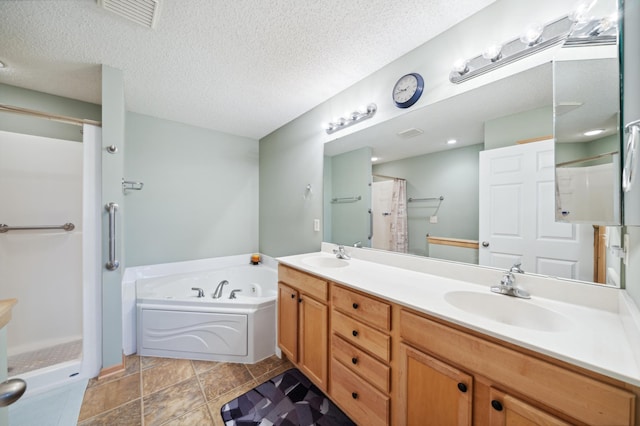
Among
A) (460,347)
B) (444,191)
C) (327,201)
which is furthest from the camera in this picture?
(327,201)

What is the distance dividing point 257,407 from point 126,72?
2.69 meters

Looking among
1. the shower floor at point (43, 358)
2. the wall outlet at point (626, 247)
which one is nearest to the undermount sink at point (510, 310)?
the wall outlet at point (626, 247)

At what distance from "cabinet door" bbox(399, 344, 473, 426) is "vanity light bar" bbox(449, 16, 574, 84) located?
4.77 ft

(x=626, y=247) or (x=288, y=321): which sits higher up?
(x=626, y=247)

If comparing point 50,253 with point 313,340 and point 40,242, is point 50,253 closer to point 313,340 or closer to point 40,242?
point 40,242

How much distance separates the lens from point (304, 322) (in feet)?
5.36

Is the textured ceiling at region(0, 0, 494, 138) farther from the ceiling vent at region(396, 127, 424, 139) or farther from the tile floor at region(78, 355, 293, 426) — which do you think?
the tile floor at region(78, 355, 293, 426)

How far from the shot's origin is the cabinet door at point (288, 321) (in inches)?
67.7

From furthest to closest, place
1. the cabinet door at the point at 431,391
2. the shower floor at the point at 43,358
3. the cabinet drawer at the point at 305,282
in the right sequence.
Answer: the shower floor at the point at 43,358, the cabinet drawer at the point at 305,282, the cabinet door at the point at 431,391

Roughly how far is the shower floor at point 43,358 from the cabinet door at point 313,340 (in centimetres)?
179

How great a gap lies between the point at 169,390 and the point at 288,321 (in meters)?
0.95

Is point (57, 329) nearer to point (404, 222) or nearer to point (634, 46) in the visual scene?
point (404, 222)

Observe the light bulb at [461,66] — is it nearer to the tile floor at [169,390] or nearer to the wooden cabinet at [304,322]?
the wooden cabinet at [304,322]

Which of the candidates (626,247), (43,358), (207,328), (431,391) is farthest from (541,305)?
(43,358)
